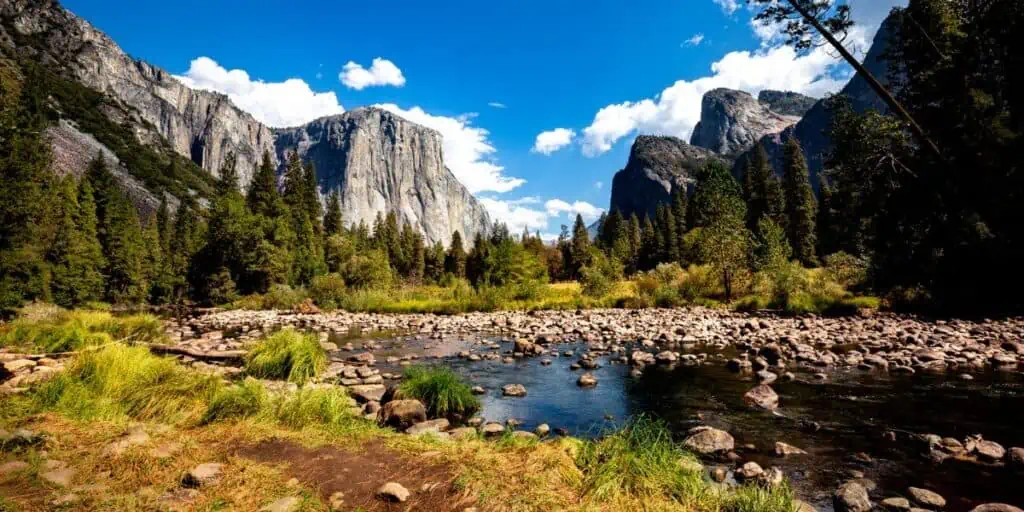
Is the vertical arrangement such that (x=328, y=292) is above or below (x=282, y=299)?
above

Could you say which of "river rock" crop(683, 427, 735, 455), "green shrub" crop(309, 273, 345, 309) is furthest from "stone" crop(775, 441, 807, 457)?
"green shrub" crop(309, 273, 345, 309)

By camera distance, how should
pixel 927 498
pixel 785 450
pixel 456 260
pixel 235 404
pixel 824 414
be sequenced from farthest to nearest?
pixel 456 260 → pixel 824 414 → pixel 785 450 → pixel 235 404 → pixel 927 498

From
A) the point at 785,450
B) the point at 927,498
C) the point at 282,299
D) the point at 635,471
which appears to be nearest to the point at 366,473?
the point at 635,471

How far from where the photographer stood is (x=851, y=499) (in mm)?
4707

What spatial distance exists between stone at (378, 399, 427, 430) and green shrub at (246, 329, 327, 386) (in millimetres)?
2943

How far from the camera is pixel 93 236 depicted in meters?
41.3

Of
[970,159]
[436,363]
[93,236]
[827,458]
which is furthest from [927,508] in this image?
[93,236]

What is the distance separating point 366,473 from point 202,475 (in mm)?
1370

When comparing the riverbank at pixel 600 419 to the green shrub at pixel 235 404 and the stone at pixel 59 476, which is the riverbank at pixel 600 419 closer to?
the stone at pixel 59 476

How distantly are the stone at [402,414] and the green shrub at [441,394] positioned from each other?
61 centimetres

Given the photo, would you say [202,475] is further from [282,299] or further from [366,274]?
[366,274]

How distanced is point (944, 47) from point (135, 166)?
474 feet

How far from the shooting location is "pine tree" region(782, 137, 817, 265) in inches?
2168

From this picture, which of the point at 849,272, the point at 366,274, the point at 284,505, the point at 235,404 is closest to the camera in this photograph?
the point at 284,505
